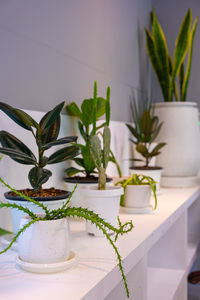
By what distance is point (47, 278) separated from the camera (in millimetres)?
580

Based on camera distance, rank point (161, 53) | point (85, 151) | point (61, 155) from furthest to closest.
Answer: point (161, 53) < point (85, 151) < point (61, 155)

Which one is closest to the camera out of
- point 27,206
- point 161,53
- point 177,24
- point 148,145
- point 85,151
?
point 27,206

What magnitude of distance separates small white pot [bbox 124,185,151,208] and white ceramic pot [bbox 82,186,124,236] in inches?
10.5

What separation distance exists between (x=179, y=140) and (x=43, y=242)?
1.32 metres

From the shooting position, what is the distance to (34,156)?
2.66 ft

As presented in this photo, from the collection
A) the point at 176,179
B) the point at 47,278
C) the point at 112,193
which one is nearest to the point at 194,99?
the point at 176,179

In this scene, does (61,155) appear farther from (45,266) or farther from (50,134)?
(45,266)

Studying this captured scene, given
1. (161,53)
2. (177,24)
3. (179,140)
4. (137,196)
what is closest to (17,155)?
(137,196)

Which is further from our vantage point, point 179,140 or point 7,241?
point 179,140

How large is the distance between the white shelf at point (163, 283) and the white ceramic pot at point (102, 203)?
486 mm

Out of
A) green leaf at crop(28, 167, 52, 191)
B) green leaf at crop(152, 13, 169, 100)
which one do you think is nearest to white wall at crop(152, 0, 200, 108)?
green leaf at crop(152, 13, 169, 100)

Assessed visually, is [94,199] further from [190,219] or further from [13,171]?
[190,219]

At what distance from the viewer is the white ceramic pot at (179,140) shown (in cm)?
182

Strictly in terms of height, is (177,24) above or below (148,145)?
above
